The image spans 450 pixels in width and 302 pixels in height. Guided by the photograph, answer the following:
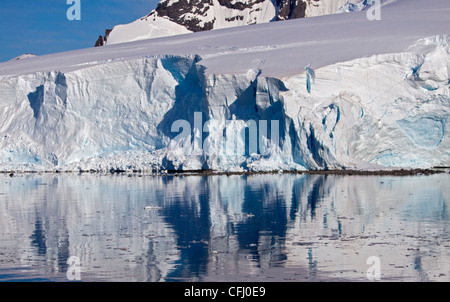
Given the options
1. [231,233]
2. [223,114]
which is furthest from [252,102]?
[231,233]

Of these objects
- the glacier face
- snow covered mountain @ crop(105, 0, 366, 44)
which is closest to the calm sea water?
the glacier face

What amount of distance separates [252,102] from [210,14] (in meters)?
38.2

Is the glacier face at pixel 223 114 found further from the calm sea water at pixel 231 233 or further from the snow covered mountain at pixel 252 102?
the calm sea water at pixel 231 233

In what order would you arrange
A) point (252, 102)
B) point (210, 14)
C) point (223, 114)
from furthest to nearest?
point (210, 14), point (223, 114), point (252, 102)

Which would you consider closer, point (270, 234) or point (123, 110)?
point (270, 234)

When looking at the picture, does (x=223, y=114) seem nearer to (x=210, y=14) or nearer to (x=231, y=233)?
(x=231, y=233)

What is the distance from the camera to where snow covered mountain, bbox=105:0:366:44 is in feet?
174

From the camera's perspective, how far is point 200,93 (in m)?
22.3

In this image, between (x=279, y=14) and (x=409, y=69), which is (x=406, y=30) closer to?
(x=409, y=69)

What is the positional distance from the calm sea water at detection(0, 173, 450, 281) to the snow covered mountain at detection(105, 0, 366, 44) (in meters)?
38.6

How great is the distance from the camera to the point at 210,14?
57344 millimetres

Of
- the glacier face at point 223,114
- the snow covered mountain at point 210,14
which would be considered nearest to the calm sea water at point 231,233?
the glacier face at point 223,114
